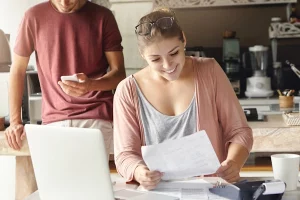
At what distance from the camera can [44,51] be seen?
257 centimetres

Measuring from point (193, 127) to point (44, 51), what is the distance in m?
0.95

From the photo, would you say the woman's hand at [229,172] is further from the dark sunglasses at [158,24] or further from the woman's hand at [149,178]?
the dark sunglasses at [158,24]

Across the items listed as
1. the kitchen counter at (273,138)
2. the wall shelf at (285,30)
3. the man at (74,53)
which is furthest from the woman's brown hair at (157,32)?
the wall shelf at (285,30)

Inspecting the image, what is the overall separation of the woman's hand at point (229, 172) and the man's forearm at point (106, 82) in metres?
0.83

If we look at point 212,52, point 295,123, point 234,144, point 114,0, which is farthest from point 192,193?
point 212,52

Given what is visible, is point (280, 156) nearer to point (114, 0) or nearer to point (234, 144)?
point (234, 144)

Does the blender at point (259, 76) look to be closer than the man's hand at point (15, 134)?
No

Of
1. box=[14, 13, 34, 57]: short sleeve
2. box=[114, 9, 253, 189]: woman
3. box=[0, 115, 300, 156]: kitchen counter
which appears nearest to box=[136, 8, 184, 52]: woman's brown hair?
box=[114, 9, 253, 189]: woman

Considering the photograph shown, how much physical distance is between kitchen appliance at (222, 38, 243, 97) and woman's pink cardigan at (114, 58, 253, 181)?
8.67 ft

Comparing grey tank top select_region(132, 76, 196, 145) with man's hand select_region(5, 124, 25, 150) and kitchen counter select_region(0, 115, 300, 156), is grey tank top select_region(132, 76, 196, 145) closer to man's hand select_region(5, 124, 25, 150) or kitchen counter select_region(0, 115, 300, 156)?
man's hand select_region(5, 124, 25, 150)

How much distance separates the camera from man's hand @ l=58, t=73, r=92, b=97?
234 cm

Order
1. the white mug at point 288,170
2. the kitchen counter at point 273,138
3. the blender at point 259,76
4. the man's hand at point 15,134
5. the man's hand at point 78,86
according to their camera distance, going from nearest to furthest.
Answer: the white mug at point 288,170 < the man's hand at point 78,86 < the man's hand at point 15,134 < the kitchen counter at point 273,138 < the blender at point 259,76

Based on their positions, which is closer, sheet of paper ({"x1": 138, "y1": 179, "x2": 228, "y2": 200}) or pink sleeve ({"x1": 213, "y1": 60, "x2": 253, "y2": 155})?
sheet of paper ({"x1": 138, "y1": 179, "x2": 228, "y2": 200})

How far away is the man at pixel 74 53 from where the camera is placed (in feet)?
8.35
